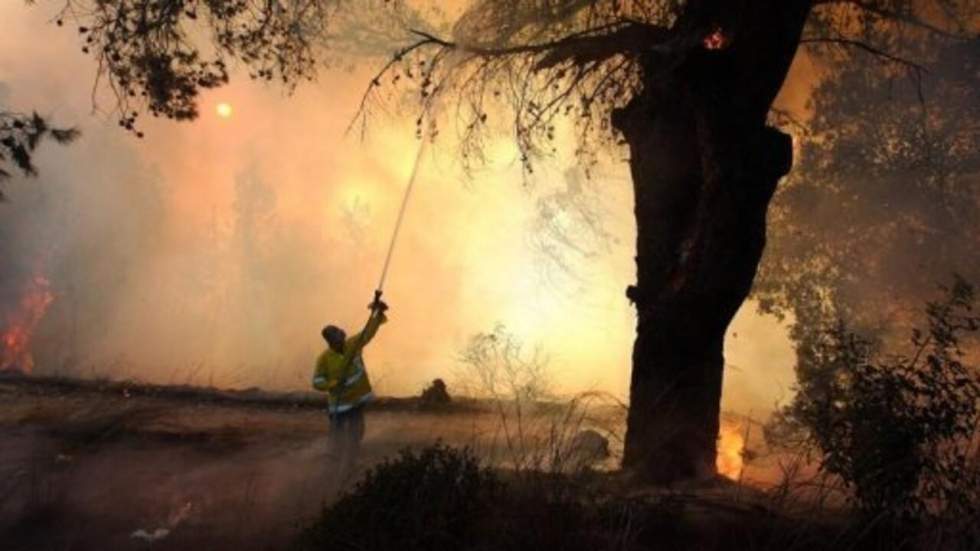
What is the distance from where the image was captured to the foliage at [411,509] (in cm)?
500

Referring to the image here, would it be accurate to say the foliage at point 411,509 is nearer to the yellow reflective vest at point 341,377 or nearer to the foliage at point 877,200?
the yellow reflective vest at point 341,377

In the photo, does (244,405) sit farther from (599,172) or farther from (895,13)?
(599,172)

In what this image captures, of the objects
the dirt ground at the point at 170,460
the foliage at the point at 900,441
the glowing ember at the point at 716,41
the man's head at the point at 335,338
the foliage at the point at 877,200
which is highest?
the foliage at the point at 877,200

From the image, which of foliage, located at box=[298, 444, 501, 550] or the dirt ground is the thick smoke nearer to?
the dirt ground

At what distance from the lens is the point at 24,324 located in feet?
102

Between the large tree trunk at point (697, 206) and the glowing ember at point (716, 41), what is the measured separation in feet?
0.16

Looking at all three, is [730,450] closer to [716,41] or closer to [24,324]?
[716,41]

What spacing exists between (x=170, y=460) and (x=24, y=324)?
25716 millimetres

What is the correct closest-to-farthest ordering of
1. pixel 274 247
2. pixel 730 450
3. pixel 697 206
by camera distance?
pixel 697 206 → pixel 730 450 → pixel 274 247

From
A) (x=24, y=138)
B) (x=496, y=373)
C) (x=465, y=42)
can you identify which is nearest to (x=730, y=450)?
Result: (x=465, y=42)

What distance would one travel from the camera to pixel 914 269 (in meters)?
14.4

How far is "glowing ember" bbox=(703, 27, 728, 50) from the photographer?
6.96 meters

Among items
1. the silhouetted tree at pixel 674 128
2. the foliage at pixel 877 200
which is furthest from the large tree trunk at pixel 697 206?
the foliage at pixel 877 200

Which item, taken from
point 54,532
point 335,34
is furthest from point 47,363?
point 54,532
